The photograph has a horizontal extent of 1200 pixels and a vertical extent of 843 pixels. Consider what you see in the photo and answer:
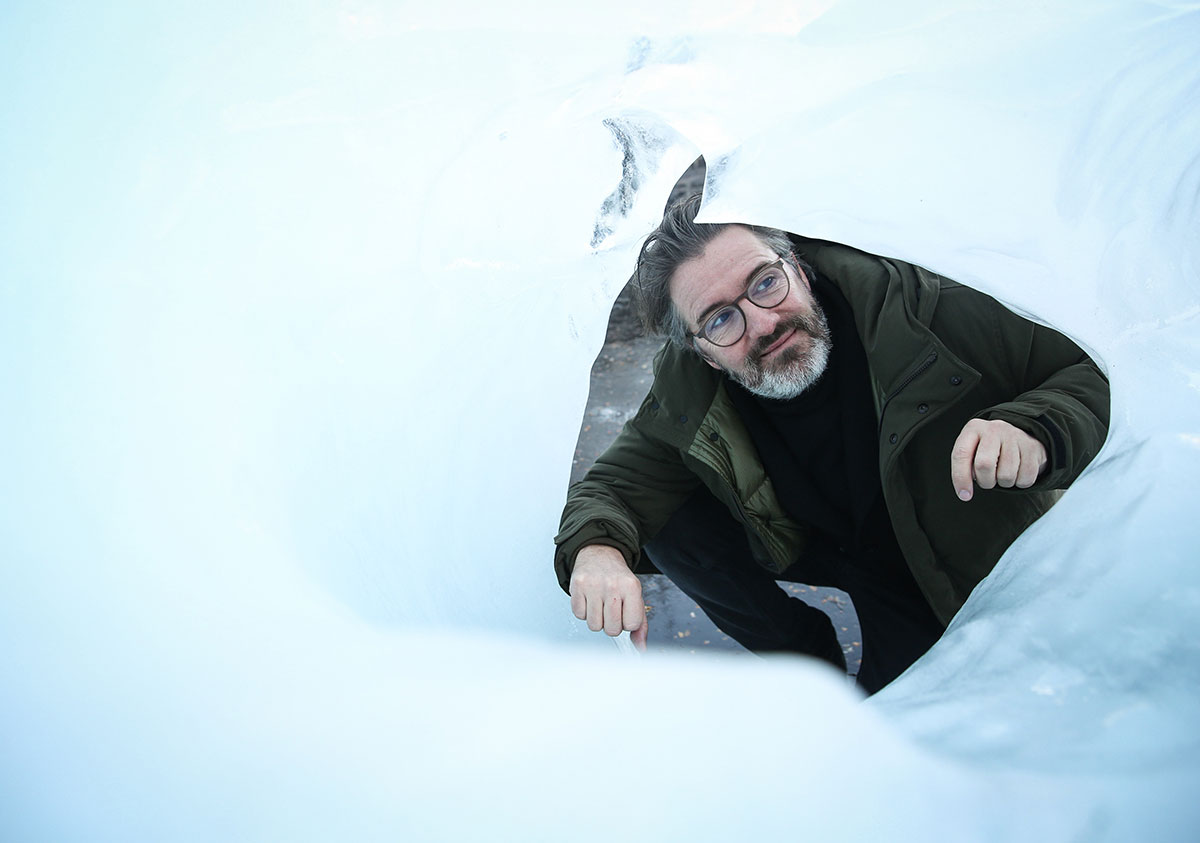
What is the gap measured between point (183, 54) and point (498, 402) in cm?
75

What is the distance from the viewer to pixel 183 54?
3.03 feet

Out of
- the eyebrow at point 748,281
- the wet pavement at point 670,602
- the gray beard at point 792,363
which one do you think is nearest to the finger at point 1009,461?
the gray beard at point 792,363

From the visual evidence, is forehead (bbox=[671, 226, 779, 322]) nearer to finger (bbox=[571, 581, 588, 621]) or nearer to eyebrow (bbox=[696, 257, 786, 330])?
eyebrow (bbox=[696, 257, 786, 330])

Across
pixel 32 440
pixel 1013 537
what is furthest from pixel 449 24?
pixel 1013 537

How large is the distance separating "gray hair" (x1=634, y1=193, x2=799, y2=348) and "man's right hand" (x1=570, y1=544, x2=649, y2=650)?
524 millimetres

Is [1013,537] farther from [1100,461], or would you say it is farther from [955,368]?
[1100,461]

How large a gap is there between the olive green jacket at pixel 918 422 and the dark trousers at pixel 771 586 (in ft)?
0.32

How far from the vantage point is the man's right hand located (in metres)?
1.18

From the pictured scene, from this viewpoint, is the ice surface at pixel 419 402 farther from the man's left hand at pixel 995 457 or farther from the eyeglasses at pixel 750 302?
the eyeglasses at pixel 750 302

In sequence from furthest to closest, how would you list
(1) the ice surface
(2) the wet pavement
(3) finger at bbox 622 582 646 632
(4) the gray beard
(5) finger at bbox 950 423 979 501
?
(2) the wet pavement < (4) the gray beard < (3) finger at bbox 622 582 646 632 < (5) finger at bbox 950 423 979 501 < (1) the ice surface

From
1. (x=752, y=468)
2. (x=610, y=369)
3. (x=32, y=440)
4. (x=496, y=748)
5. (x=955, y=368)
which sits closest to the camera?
(x=496, y=748)

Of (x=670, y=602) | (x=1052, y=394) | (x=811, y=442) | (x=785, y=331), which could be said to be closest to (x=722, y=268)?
(x=785, y=331)

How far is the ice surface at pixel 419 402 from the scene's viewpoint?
0.70 m

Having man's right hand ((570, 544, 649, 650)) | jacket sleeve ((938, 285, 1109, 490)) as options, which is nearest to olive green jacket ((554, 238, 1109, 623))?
jacket sleeve ((938, 285, 1109, 490))
